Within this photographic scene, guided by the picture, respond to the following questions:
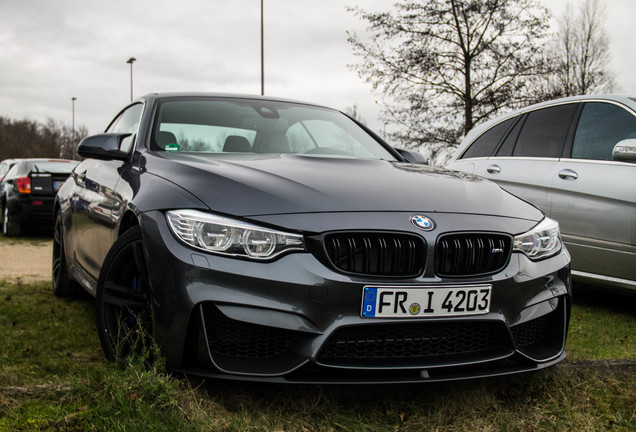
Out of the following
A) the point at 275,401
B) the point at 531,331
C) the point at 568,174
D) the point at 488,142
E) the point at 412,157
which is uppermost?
the point at 488,142

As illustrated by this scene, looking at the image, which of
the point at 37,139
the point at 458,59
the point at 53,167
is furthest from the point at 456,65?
the point at 37,139

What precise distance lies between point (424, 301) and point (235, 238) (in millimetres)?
736

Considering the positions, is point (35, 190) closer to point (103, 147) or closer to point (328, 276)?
point (103, 147)

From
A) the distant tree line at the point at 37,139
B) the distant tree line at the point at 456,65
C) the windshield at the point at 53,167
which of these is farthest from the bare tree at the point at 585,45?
the distant tree line at the point at 37,139

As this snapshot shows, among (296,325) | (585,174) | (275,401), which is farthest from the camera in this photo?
(585,174)

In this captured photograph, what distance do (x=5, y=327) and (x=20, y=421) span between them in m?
1.95

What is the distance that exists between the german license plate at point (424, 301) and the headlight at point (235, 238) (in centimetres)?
33

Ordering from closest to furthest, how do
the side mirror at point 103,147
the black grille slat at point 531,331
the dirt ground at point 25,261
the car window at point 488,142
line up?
the black grille slat at point 531,331
the side mirror at point 103,147
the car window at point 488,142
the dirt ground at point 25,261

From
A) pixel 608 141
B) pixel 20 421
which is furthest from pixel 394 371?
pixel 608 141

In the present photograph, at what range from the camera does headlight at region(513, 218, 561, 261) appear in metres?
2.73

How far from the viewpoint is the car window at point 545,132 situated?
526 cm

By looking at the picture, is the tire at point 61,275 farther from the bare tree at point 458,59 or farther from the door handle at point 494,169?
the bare tree at point 458,59

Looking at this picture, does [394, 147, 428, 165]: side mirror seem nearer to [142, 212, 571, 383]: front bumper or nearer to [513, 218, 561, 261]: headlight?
[513, 218, 561, 261]: headlight

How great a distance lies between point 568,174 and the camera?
16.3 ft
